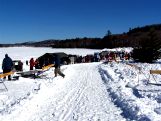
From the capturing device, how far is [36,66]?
39.5 meters

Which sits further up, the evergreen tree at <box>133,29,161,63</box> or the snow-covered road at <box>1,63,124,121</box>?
the evergreen tree at <box>133,29,161,63</box>

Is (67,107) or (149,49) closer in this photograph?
(67,107)

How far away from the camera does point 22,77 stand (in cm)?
2473

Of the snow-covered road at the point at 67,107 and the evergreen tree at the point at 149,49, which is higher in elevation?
the evergreen tree at the point at 149,49

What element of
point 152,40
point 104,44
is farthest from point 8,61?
point 104,44

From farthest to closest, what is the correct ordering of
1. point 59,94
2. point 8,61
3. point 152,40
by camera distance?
point 152,40
point 8,61
point 59,94

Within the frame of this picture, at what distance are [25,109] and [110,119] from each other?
9.96 ft

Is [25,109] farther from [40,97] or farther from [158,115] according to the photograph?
[158,115]

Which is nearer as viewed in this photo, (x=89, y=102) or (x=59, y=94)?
(x=89, y=102)

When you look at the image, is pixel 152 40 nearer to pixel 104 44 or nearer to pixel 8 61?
pixel 8 61

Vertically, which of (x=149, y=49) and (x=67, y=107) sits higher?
(x=149, y=49)

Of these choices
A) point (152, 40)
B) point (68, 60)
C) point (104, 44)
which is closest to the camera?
point (152, 40)

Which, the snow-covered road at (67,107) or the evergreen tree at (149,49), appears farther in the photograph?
the evergreen tree at (149,49)

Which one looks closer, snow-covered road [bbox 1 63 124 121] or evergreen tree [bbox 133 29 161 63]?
snow-covered road [bbox 1 63 124 121]
